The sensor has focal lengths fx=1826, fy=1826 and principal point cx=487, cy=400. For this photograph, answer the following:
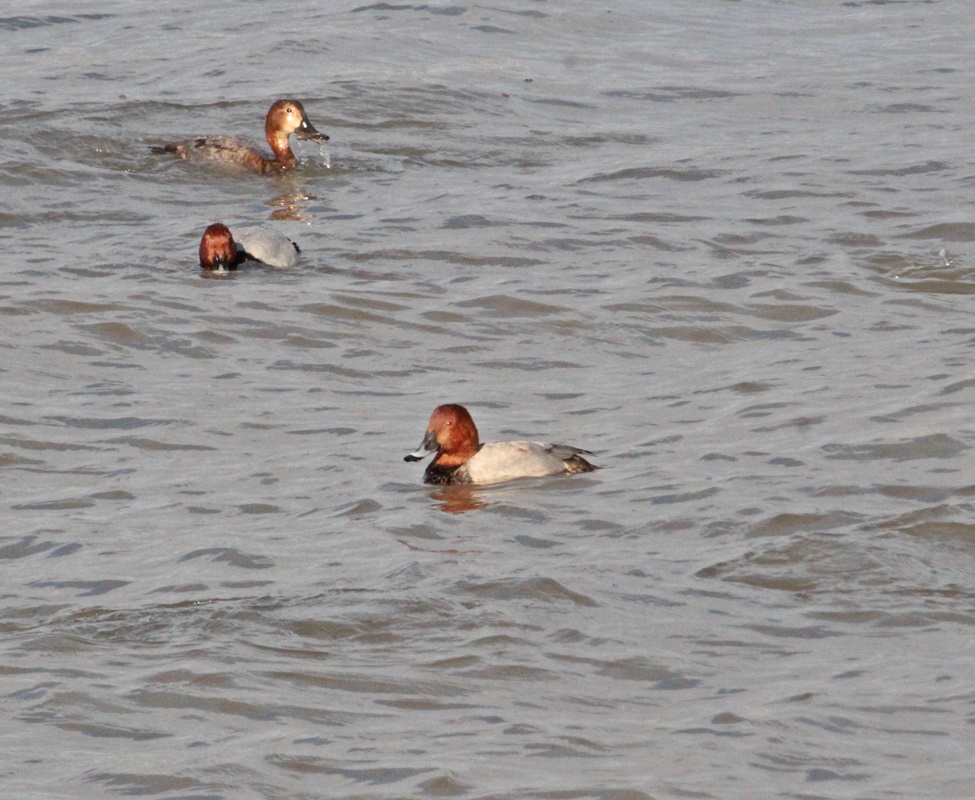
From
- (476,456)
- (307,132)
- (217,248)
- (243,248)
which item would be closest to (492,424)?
(476,456)

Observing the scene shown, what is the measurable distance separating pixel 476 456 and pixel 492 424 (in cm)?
83

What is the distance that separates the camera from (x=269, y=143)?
51.1 ft

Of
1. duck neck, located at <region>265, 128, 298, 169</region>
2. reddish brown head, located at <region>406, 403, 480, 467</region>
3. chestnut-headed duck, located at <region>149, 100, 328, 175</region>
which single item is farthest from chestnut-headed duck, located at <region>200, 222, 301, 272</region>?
reddish brown head, located at <region>406, 403, 480, 467</region>

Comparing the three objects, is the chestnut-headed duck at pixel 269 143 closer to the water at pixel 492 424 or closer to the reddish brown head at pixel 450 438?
the water at pixel 492 424

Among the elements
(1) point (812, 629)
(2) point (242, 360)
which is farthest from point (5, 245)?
(1) point (812, 629)

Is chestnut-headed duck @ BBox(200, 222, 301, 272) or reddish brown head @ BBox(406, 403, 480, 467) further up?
chestnut-headed duck @ BBox(200, 222, 301, 272)

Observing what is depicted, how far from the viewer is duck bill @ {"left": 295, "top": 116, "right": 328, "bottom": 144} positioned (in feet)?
49.3

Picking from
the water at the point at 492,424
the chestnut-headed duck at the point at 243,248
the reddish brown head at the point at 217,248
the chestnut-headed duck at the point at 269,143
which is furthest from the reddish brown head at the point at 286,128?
the reddish brown head at the point at 217,248

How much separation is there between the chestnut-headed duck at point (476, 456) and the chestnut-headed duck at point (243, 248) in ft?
12.5

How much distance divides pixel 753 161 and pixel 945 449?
668 cm

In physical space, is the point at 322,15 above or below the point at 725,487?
above

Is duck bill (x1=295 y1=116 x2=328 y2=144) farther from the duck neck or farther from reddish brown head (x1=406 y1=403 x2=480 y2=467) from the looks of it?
reddish brown head (x1=406 y1=403 x2=480 y2=467)

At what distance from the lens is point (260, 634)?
6.30m

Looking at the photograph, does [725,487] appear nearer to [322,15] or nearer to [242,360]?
[242,360]
